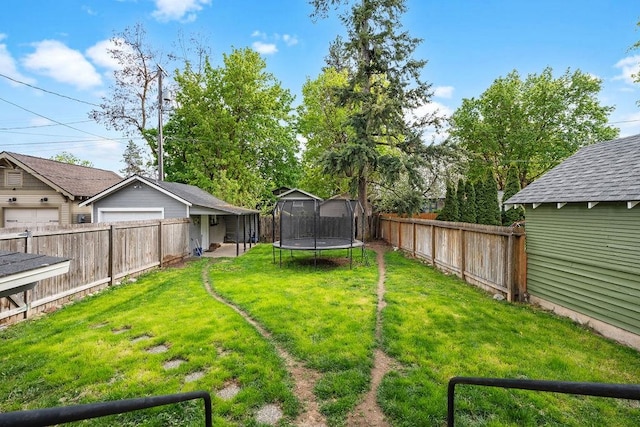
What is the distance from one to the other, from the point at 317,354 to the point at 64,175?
66.1ft

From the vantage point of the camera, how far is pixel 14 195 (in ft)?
54.3

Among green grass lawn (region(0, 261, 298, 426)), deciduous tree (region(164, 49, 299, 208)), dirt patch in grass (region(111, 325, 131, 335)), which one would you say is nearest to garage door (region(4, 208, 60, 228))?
deciduous tree (region(164, 49, 299, 208))

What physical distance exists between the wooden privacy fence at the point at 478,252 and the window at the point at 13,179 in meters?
19.4

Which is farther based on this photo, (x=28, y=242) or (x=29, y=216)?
(x=29, y=216)

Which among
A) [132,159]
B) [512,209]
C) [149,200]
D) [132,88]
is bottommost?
[512,209]

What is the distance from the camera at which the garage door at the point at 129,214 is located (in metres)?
13.5

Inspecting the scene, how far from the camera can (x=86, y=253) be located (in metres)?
7.56

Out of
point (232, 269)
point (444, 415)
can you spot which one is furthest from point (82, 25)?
point (444, 415)

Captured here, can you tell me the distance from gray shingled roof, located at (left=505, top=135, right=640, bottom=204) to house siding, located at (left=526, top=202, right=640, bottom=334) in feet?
0.71

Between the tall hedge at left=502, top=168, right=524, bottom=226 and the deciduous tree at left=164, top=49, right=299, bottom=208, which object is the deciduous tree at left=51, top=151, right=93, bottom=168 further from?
the tall hedge at left=502, top=168, right=524, bottom=226

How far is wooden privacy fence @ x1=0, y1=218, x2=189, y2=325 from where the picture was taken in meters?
5.84

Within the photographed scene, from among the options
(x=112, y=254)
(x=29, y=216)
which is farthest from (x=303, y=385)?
(x=29, y=216)

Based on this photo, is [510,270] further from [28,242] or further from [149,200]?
[149,200]

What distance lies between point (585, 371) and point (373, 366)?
262 cm
